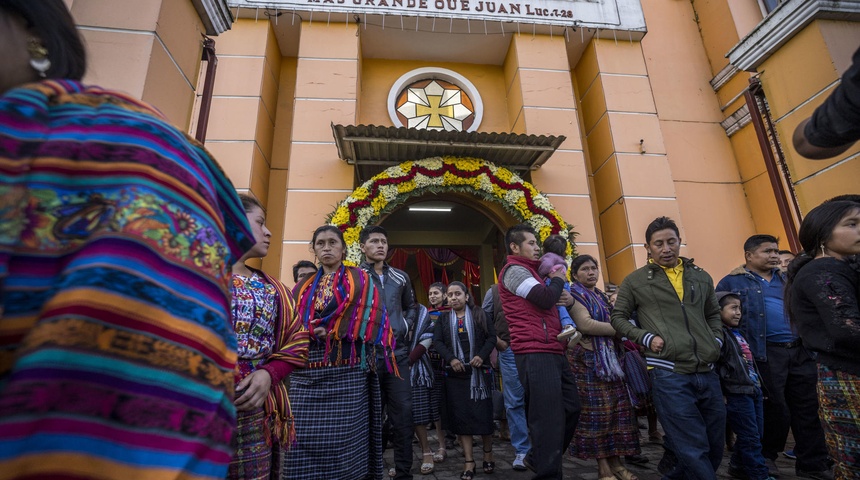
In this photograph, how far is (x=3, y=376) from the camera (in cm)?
58

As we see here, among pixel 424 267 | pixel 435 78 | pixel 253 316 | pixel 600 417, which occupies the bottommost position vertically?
pixel 600 417

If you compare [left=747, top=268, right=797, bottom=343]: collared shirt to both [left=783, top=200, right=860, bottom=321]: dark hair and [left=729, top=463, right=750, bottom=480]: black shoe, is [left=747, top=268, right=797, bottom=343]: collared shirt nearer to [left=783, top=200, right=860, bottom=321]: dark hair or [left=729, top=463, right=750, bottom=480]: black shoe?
[left=729, top=463, right=750, bottom=480]: black shoe

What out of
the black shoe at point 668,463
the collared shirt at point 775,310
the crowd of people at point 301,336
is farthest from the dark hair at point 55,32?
the collared shirt at point 775,310

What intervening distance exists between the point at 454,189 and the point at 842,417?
4.98 m

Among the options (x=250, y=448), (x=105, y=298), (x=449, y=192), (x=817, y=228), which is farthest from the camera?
(x=449, y=192)

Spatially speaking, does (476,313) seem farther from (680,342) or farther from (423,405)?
(680,342)

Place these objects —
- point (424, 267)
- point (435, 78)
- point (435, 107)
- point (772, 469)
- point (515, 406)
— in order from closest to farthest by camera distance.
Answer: point (772, 469)
point (515, 406)
point (435, 107)
point (435, 78)
point (424, 267)

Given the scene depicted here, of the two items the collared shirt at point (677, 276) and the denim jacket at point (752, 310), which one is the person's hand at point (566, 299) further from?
the denim jacket at point (752, 310)

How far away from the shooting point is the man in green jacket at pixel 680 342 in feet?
8.82

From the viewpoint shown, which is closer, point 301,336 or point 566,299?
point 301,336

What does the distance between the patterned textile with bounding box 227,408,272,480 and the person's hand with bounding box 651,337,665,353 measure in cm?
236

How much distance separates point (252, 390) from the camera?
177cm

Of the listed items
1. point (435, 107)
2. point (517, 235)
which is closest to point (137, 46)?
point (517, 235)

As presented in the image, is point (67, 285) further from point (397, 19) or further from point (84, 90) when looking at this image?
point (397, 19)
